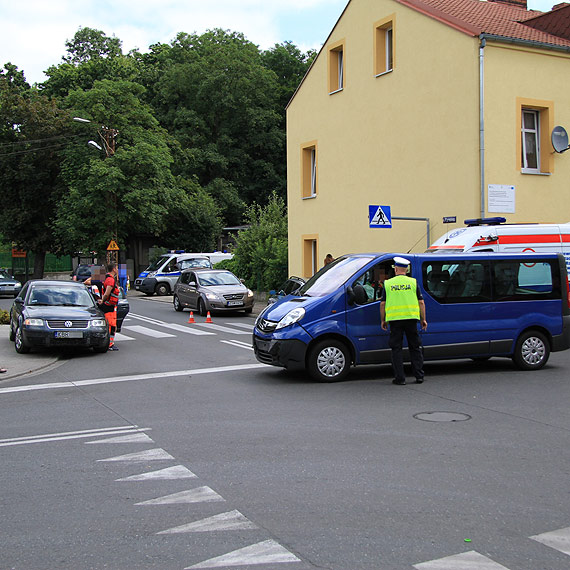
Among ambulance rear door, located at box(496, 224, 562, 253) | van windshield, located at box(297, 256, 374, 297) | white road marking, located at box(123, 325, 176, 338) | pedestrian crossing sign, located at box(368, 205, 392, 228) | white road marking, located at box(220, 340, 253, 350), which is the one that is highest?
pedestrian crossing sign, located at box(368, 205, 392, 228)

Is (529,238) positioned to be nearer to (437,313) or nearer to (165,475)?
(437,313)

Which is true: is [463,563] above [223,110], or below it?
below

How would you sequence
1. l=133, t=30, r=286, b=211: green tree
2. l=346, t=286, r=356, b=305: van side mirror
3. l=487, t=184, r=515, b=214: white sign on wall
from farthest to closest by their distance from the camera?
l=133, t=30, r=286, b=211: green tree < l=487, t=184, r=515, b=214: white sign on wall < l=346, t=286, r=356, b=305: van side mirror

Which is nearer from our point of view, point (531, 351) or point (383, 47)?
point (531, 351)

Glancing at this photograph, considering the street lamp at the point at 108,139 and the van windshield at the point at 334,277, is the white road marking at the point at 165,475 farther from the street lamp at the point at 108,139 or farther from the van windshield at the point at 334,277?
the street lamp at the point at 108,139

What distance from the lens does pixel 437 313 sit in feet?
36.5

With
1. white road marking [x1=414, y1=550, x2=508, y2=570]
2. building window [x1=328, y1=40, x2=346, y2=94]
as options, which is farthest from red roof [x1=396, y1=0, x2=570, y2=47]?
white road marking [x1=414, y1=550, x2=508, y2=570]

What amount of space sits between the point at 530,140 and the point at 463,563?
1884cm

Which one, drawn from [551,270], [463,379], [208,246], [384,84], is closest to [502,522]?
[463,379]

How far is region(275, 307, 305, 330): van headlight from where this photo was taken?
1045 centimetres

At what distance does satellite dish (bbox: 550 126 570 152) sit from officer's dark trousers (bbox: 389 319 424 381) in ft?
41.2

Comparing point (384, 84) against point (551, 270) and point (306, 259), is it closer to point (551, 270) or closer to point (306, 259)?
point (306, 259)

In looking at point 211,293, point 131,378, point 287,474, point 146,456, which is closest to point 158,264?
point 211,293

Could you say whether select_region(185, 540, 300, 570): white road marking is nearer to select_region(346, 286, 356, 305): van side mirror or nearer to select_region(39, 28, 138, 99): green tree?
select_region(346, 286, 356, 305): van side mirror
